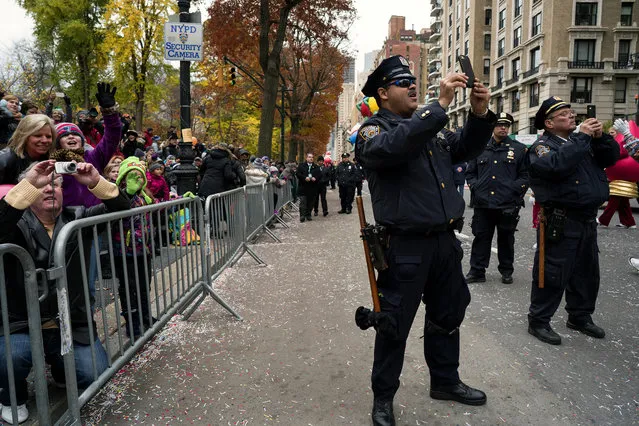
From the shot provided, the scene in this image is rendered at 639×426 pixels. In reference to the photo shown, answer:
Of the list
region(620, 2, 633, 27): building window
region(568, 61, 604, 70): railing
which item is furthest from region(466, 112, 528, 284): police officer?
region(620, 2, 633, 27): building window

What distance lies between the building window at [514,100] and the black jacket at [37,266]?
5118 centimetres

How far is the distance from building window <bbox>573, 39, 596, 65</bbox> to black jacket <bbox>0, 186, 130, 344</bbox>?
4778 cm

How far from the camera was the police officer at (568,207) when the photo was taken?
162 inches

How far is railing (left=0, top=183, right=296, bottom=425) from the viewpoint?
2504 mm

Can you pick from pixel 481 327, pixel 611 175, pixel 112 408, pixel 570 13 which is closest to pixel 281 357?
pixel 112 408

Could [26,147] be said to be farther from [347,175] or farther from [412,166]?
[347,175]

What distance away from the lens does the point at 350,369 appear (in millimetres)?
3695

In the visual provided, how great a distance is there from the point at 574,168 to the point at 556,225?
1.70 ft

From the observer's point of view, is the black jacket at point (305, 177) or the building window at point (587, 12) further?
the building window at point (587, 12)

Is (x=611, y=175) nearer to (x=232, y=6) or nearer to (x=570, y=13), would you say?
(x=232, y=6)

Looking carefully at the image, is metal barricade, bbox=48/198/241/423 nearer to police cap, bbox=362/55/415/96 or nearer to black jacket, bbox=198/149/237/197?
police cap, bbox=362/55/415/96

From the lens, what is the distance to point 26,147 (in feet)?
11.5

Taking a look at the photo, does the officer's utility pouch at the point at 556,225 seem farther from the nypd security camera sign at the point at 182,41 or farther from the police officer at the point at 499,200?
the nypd security camera sign at the point at 182,41

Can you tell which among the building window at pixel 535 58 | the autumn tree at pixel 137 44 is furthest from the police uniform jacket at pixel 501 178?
the building window at pixel 535 58
